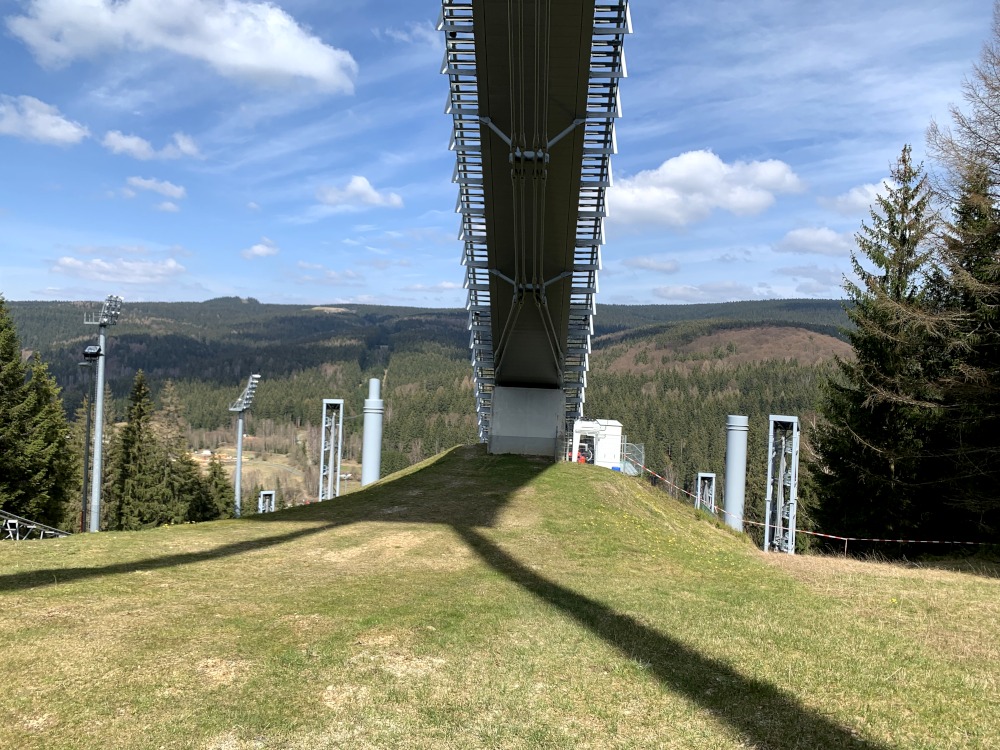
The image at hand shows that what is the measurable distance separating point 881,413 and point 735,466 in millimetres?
5817

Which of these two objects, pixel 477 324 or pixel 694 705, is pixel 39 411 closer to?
pixel 477 324

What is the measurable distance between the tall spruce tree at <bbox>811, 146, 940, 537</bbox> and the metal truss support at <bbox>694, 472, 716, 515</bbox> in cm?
511

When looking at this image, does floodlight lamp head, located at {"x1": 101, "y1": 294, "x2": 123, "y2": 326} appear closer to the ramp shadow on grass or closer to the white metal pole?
the white metal pole

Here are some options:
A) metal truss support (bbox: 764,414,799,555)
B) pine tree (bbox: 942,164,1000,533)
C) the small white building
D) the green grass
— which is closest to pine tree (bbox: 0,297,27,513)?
the green grass

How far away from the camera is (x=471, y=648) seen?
7.34 meters

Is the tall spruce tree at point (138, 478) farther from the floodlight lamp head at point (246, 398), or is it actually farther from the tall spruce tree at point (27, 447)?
the tall spruce tree at point (27, 447)

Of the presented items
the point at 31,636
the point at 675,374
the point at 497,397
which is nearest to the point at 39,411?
the point at 497,397

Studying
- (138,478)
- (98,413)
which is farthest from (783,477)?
(138,478)

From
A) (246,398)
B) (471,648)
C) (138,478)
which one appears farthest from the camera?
(138,478)

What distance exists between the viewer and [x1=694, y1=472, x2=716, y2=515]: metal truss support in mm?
31016

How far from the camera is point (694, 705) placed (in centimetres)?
598

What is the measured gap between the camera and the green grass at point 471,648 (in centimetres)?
539

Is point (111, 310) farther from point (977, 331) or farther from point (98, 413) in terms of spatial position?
point (977, 331)

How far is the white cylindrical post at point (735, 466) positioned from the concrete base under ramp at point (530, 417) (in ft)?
20.5
